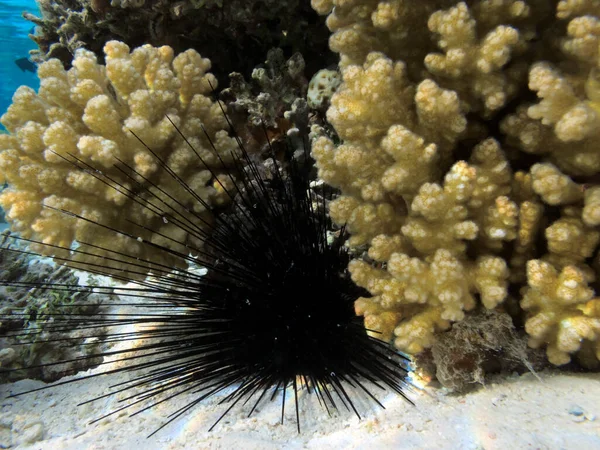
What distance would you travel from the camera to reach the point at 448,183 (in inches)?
63.7

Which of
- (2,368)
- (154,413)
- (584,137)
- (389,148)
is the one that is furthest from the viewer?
(2,368)

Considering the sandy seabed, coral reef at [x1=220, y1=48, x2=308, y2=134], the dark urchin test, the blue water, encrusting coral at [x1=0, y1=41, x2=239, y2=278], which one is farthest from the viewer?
the blue water

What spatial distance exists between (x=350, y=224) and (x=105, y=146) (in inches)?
65.7

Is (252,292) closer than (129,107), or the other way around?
(252,292)

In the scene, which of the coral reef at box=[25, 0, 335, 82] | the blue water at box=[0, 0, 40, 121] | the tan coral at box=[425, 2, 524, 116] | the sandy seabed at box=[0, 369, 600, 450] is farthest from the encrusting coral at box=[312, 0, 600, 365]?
the blue water at box=[0, 0, 40, 121]

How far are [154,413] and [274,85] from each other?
2564 millimetres

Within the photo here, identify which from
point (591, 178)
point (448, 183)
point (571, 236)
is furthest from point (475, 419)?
point (591, 178)

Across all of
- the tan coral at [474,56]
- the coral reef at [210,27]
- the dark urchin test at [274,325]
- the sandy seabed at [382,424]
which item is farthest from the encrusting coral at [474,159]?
the coral reef at [210,27]

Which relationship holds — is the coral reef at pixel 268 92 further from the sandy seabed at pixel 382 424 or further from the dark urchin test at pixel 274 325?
the sandy seabed at pixel 382 424

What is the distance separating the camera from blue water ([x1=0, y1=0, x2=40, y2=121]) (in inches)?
708

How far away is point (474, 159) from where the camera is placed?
178 cm

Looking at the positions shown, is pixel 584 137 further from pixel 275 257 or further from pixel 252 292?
pixel 252 292

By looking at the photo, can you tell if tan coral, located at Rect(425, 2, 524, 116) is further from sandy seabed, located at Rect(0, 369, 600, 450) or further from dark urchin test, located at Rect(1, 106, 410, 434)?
sandy seabed, located at Rect(0, 369, 600, 450)

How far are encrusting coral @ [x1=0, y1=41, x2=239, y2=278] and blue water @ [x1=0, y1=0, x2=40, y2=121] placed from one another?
13.7 meters
